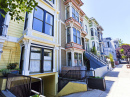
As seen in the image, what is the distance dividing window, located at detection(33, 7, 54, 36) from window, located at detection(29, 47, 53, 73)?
71.4 inches

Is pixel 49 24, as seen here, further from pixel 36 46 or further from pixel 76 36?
pixel 76 36

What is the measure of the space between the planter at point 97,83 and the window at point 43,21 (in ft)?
18.1

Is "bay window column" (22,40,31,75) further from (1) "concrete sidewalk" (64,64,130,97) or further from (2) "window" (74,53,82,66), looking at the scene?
(2) "window" (74,53,82,66)

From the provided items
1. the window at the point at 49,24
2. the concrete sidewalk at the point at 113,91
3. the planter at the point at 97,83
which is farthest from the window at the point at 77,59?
the window at the point at 49,24

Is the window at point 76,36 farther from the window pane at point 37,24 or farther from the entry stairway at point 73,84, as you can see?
the window pane at point 37,24

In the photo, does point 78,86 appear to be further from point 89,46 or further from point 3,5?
point 89,46

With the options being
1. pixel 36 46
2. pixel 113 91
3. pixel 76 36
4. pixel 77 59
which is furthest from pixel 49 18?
pixel 113 91

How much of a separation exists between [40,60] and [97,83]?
4736 millimetres

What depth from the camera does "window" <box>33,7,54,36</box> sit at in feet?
20.2

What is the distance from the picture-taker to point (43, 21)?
6555 millimetres

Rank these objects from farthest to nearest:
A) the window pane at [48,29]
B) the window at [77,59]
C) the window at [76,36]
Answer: the window at [76,36], the window at [77,59], the window pane at [48,29]

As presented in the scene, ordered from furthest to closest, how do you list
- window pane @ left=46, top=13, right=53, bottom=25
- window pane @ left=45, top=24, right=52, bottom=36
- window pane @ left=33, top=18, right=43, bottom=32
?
window pane @ left=46, top=13, right=53, bottom=25, window pane @ left=45, top=24, right=52, bottom=36, window pane @ left=33, top=18, right=43, bottom=32

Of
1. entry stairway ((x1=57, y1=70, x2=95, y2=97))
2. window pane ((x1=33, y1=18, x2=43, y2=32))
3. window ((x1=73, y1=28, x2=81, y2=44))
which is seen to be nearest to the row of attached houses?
window pane ((x1=33, y1=18, x2=43, y2=32))

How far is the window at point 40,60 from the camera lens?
17.8ft
